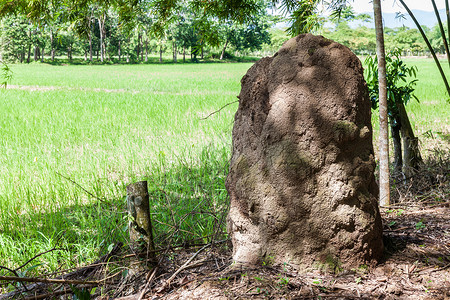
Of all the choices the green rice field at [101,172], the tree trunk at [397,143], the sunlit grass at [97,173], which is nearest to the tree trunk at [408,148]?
the tree trunk at [397,143]

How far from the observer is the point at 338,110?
7.17 ft

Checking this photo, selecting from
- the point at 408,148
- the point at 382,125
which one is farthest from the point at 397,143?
the point at 382,125

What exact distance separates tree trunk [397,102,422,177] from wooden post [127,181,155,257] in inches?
123

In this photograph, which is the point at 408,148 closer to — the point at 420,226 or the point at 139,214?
the point at 420,226

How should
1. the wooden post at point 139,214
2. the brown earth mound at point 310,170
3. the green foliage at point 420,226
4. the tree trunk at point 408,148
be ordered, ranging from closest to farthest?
1. the brown earth mound at point 310,170
2. the wooden post at point 139,214
3. the green foliage at point 420,226
4. the tree trunk at point 408,148

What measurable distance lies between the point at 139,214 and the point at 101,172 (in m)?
3.10

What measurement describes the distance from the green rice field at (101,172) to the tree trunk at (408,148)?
0.94 m

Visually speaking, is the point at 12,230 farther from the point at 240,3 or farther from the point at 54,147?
the point at 240,3

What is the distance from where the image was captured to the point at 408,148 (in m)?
4.38

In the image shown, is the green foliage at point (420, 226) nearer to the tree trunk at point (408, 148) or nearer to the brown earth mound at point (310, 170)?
the brown earth mound at point (310, 170)

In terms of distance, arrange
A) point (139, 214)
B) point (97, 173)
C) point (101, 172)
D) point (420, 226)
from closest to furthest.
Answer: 1. point (139, 214)
2. point (420, 226)
3. point (97, 173)
4. point (101, 172)

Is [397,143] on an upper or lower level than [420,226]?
Result: upper

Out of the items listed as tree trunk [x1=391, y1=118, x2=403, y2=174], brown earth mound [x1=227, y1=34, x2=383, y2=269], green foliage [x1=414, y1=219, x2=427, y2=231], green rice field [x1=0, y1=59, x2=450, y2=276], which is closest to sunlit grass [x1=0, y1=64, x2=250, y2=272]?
green rice field [x1=0, y1=59, x2=450, y2=276]

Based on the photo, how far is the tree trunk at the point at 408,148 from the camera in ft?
14.3
